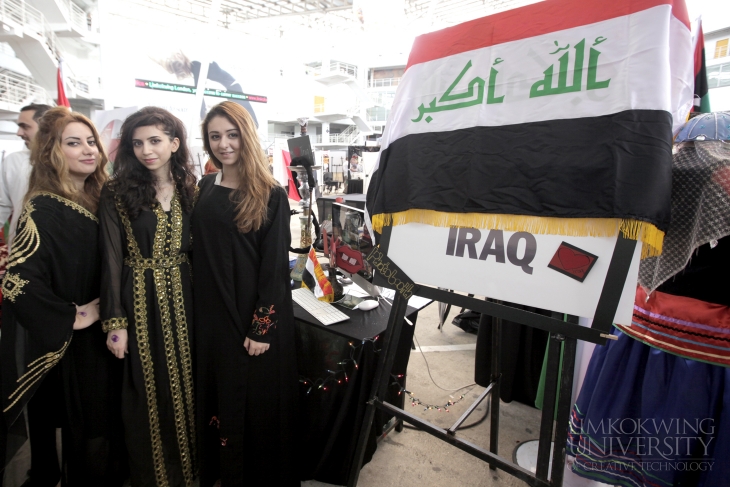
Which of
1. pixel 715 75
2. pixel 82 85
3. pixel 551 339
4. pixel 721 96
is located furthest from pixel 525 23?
pixel 715 75

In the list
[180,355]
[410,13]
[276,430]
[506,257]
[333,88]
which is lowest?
[276,430]

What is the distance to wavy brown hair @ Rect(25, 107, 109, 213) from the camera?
1.29 meters

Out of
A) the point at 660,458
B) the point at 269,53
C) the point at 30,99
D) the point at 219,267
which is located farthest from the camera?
the point at 269,53

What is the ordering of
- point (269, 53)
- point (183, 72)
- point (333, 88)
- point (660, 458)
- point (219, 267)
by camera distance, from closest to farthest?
point (660, 458)
point (219, 267)
point (183, 72)
point (269, 53)
point (333, 88)

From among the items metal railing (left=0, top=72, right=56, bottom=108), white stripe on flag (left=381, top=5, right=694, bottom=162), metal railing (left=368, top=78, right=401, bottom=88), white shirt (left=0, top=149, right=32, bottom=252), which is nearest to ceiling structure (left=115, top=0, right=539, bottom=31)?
metal railing (left=368, top=78, right=401, bottom=88)

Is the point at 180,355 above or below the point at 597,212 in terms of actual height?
below

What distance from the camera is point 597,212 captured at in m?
0.84

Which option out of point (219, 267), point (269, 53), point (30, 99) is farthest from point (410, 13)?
point (219, 267)

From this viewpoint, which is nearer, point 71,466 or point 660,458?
point 660,458

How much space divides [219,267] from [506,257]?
3.29 ft

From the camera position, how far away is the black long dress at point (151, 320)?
131cm

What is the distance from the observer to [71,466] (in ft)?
4.54

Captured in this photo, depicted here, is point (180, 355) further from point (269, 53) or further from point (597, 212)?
point (269, 53)

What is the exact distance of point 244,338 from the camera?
1.37m
